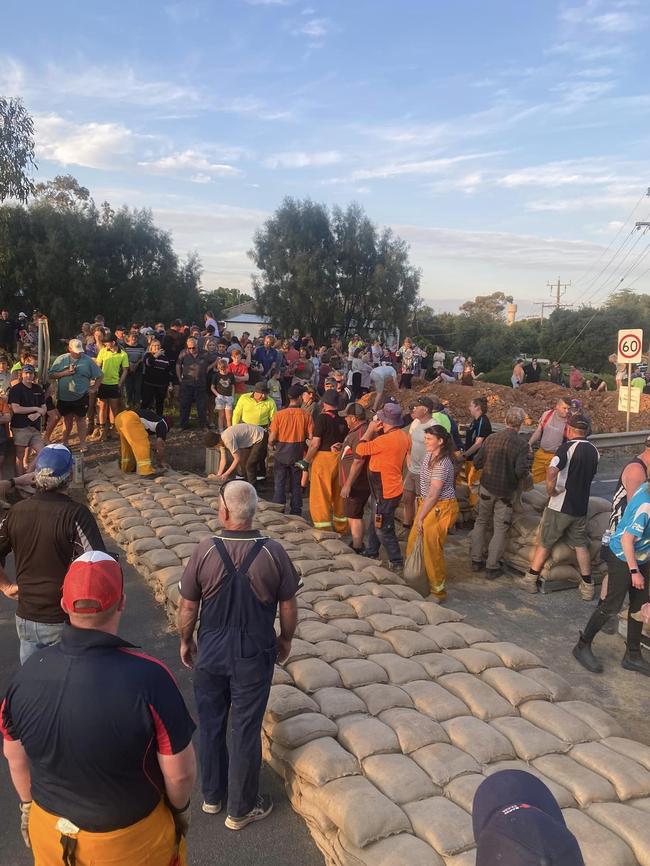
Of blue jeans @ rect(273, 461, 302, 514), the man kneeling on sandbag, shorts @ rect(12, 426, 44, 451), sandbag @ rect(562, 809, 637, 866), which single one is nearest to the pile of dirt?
the man kneeling on sandbag

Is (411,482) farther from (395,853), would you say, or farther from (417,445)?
(395,853)

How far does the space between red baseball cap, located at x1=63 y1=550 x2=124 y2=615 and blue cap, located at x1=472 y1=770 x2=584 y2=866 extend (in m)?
1.32

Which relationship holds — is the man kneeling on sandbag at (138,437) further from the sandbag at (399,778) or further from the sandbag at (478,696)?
the sandbag at (399,778)

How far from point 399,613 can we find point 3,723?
3383mm

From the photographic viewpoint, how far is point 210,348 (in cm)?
1177

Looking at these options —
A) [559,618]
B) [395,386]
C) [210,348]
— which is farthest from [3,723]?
[395,386]

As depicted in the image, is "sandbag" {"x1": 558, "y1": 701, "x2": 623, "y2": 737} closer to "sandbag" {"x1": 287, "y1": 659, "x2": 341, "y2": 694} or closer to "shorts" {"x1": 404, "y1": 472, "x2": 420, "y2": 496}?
"sandbag" {"x1": 287, "y1": 659, "x2": 341, "y2": 694}

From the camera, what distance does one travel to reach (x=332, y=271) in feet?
109

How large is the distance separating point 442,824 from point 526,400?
49.2 ft

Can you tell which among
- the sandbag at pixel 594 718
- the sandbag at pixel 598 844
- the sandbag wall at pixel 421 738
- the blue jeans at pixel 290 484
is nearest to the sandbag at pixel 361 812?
the sandbag wall at pixel 421 738

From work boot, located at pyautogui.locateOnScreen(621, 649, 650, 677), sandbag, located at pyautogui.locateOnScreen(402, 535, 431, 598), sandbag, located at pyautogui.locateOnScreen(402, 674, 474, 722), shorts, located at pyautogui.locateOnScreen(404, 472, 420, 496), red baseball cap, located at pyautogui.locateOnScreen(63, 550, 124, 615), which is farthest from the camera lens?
shorts, located at pyautogui.locateOnScreen(404, 472, 420, 496)

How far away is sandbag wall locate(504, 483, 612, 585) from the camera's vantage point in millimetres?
6621

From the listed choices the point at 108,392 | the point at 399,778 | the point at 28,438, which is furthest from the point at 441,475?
the point at 108,392

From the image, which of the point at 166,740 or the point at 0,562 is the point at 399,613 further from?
the point at 166,740
